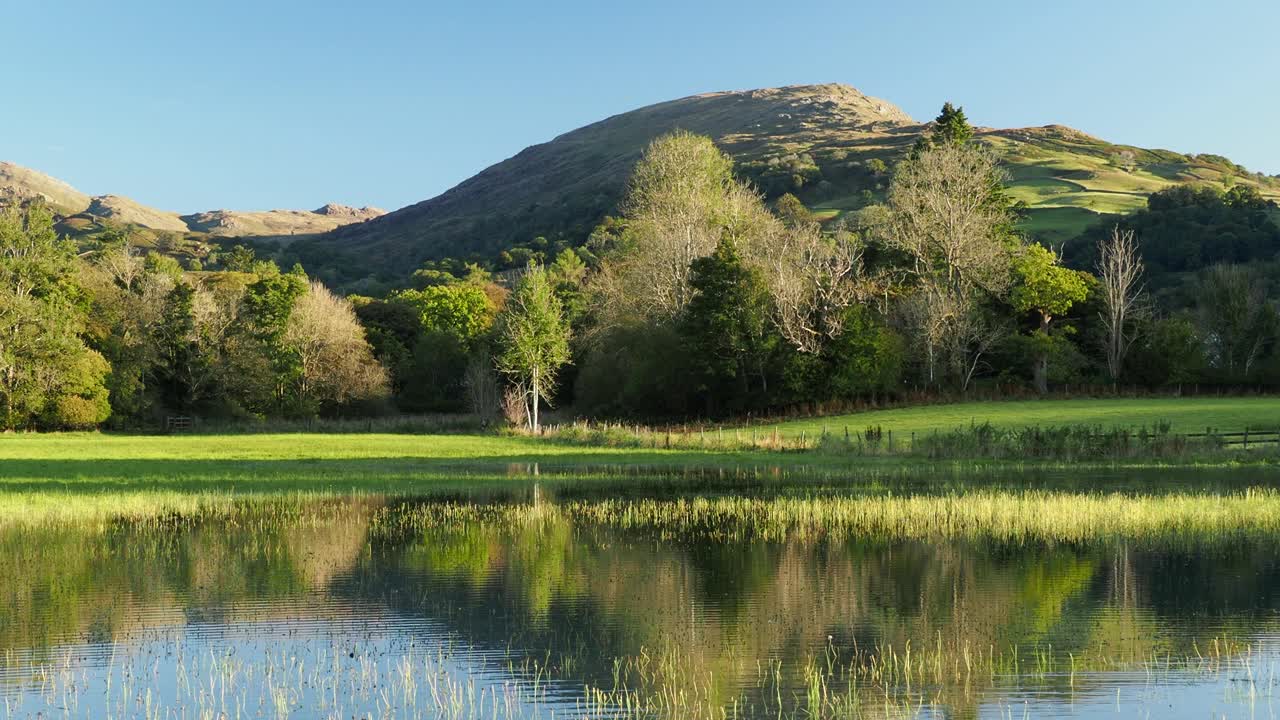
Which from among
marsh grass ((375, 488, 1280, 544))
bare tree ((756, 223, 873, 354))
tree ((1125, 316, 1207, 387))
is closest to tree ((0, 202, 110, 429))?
bare tree ((756, 223, 873, 354))

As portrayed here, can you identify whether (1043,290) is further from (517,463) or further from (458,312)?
(458,312)

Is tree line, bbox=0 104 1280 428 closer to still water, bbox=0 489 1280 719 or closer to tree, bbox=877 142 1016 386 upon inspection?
tree, bbox=877 142 1016 386

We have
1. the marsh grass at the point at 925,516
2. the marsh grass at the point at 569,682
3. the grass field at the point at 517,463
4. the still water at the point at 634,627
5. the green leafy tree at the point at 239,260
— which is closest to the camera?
the marsh grass at the point at 569,682

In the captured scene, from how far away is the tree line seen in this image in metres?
83.0

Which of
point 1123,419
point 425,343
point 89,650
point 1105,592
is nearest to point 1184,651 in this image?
point 1105,592

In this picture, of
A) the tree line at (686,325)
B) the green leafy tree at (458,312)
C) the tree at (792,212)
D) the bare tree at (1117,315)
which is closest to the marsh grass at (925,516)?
the tree line at (686,325)

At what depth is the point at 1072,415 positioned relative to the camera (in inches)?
2650

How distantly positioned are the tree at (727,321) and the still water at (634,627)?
57.0 metres

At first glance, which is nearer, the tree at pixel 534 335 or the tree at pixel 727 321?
→ the tree at pixel 534 335

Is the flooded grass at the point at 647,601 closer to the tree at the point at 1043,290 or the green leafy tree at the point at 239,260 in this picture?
the tree at the point at 1043,290

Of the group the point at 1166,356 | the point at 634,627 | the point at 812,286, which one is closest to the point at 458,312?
the point at 812,286

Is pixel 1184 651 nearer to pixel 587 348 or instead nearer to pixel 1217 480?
pixel 1217 480

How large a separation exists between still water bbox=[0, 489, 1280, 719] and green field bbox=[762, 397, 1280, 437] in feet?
130

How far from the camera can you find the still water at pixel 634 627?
44.1ft
